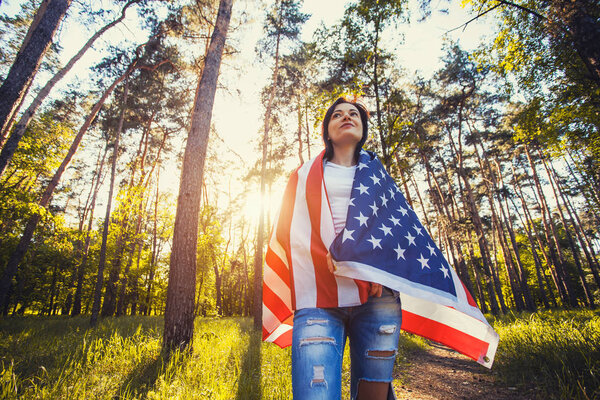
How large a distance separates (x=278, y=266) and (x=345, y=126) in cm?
110

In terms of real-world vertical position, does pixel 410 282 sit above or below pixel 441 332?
above

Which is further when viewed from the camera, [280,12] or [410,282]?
[280,12]

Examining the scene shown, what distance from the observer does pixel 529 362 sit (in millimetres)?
4465

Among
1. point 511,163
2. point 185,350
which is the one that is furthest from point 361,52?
point 511,163

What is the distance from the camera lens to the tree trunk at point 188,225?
187 inches

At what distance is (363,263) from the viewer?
Answer: 1.29 meters

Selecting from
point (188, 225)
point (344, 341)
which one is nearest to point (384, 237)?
point (344, 341)

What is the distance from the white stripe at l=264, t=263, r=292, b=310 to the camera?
5.73 feet

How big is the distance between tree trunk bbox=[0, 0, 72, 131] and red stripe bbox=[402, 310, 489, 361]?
6623 mm

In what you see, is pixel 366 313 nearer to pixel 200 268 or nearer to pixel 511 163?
pixel 200 268

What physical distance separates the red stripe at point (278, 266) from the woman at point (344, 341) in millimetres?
479

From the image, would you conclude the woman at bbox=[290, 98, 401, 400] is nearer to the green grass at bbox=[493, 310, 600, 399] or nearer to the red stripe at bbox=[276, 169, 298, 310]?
the red stripe at bbox=[276, 169, 298, 310]

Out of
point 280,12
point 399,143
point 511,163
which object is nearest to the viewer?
point 399,143

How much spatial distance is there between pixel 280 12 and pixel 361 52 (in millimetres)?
7174
